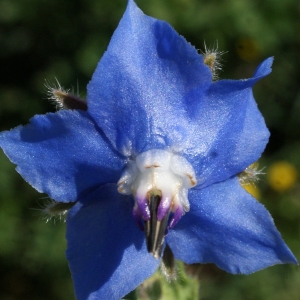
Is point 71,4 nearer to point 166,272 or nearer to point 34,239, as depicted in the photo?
point 34,239

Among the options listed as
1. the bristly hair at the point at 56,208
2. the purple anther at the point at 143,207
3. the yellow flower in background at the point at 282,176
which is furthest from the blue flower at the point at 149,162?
the yellow flower in background at the point at 282,176

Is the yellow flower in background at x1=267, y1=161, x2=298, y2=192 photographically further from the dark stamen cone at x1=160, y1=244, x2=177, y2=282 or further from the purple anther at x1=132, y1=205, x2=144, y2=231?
the purple anther at x1=132, y1=205, x2=144, y2=231

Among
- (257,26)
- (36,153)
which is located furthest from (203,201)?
(257,26)

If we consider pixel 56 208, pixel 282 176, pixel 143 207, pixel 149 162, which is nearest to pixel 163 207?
pixel 143 207

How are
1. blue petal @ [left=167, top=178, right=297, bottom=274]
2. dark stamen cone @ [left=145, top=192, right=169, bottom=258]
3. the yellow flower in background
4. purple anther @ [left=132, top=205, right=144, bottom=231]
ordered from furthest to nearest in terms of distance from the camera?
the yellow flower in background < blue petal @ [left=167, top=178, right=297, bottom=274] < purple anther @ [left=132, top=205, right=144, bottom=231] < dark stamen cone @ [left=145, top=192, right=169, bottom=258]

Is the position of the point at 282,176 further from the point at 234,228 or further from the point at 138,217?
the point at 138,217

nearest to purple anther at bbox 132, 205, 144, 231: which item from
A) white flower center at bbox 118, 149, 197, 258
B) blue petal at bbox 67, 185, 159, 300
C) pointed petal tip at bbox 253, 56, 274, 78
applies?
white flower center at bbox 118, 149, 197, 258
